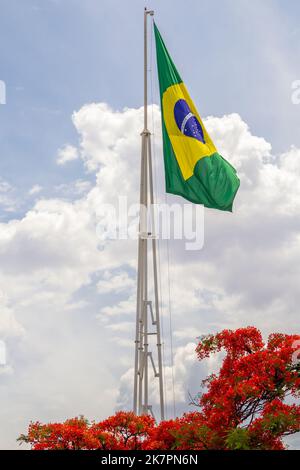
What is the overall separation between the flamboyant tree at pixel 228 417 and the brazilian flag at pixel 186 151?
614 cm

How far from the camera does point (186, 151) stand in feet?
82.8

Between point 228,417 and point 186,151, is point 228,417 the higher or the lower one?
the lower one

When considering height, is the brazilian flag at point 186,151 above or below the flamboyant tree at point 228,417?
above

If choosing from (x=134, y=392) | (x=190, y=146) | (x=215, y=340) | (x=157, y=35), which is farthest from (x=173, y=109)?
(x=134, y=392)

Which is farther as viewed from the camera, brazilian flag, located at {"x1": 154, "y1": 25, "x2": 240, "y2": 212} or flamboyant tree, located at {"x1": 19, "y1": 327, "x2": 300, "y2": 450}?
brazilian flag, located at {"x1": 154, "y1": 25, "x2": 240, "y2": 212}

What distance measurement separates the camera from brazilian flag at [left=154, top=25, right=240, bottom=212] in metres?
25.0

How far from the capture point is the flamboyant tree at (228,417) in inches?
701

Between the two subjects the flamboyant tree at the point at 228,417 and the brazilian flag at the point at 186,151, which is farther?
the brazilian flag at the point at 186,151

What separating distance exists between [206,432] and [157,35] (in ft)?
51.0

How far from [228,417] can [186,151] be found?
1072 cm

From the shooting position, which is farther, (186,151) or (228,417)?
(186,151)

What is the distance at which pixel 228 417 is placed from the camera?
18.6 metres

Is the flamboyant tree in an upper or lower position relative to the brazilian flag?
lower

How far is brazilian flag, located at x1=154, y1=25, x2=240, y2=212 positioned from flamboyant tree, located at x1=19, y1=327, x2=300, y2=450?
6.14m
